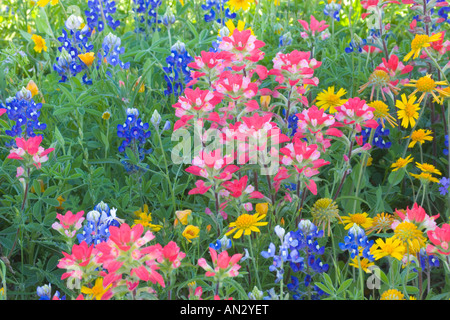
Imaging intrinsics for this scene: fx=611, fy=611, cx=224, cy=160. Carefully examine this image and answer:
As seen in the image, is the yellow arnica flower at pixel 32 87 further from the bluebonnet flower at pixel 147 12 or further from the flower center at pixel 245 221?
the flower center at pixel 245 221

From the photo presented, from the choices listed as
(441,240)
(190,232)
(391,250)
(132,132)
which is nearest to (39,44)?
(132,132)

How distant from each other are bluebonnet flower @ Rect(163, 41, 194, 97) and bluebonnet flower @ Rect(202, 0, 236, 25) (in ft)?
2.09

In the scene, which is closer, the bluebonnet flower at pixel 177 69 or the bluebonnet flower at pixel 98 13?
the bluebonnet flower at pixel 177 69

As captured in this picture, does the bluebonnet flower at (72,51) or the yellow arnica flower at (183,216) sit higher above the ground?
the bluebonnet flower at (72,51)

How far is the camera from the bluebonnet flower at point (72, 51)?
2.73 meters

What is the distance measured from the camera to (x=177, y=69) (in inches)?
111

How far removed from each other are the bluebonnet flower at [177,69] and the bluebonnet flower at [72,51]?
0.38 metres

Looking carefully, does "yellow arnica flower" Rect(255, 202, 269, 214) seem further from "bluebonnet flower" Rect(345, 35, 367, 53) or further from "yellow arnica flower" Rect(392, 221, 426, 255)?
"bluebonnet flower" Rect(345, 35, 367, 53)

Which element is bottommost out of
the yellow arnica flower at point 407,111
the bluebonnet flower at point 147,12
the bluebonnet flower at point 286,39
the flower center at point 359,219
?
the flower center at point 359,219

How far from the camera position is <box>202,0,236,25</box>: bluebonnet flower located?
11.1ft

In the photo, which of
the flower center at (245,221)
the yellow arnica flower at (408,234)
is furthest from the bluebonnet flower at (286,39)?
the yellow arnica flower at (408,234)

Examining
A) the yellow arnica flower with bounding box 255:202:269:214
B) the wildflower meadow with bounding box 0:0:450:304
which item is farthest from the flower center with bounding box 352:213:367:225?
the yellow arnica flower with bounding box 255:202:269:214
